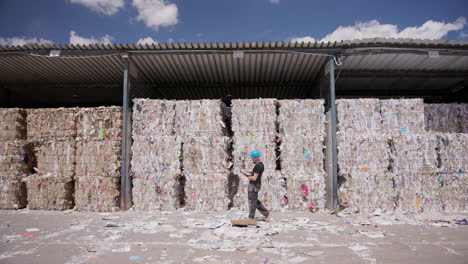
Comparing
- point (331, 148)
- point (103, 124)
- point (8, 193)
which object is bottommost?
point (8, 193)

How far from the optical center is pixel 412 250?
5.28 metres

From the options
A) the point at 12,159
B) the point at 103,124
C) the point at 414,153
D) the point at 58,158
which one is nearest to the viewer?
the point at 414,153

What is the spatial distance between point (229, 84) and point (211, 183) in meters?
5.12

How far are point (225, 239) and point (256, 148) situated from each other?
3.60 metres

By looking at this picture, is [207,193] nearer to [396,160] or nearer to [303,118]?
[303,118]

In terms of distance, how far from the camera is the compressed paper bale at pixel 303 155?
8.86 meters

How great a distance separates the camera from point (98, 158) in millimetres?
9094

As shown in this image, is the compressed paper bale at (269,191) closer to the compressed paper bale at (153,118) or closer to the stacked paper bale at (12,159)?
the compressed paper bale at (153,118)

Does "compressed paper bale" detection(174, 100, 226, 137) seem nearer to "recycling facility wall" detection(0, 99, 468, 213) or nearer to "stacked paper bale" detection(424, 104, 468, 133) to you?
"recycling facility wall" detection(0, 99, 468, 213)

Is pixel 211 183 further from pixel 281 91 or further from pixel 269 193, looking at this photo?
pixel 281 91

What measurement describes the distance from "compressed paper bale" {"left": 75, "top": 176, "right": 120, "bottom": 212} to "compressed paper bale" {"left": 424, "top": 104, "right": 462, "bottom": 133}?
10818 mm

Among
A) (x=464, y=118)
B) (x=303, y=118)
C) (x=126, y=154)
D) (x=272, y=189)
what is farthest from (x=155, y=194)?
(x=464, y=118)

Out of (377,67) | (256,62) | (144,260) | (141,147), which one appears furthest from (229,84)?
(144,260)

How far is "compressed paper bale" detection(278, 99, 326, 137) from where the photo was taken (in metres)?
8.99
